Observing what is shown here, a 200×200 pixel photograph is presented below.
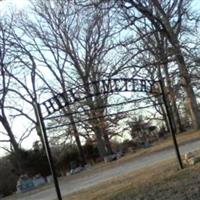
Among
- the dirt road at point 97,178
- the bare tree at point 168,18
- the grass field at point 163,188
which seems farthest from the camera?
the bare tree at point 168,18

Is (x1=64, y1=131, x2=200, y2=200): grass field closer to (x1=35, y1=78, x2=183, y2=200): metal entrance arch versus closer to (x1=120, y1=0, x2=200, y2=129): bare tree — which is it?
(x1=35, y1=78, x2=183, y2=200): metal entrance arch

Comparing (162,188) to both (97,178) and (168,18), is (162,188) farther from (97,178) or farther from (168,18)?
(168,18)

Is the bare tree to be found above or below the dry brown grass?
above

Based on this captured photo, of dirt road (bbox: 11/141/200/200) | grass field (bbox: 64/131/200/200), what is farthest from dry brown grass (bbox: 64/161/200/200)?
dirt road (bbox: 11/141/200/200)

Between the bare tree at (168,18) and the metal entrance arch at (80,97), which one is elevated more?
the bare tree at (168,18)

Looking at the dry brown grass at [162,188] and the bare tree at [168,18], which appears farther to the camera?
the bare tree at [168,18]

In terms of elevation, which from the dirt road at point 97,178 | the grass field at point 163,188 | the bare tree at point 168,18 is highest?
the bare tree at point 168,18

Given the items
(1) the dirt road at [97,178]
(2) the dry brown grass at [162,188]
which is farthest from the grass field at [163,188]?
(1) the dirt road at [97,178]

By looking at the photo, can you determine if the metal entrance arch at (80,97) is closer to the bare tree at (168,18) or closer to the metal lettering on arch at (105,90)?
the metal lettering on arch at (105,90)

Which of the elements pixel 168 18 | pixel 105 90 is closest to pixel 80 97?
pixel 105 90

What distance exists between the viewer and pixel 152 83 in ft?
59.6

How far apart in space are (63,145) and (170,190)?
38697 millimetres

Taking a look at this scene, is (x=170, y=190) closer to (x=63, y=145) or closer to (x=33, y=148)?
(x=33, y=148)

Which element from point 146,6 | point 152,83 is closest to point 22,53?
point 146,6
